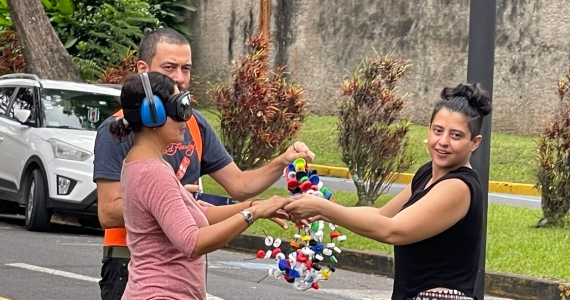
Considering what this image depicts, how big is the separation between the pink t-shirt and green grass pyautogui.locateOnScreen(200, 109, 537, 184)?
1571cm

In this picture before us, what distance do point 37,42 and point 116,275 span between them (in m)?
15.7

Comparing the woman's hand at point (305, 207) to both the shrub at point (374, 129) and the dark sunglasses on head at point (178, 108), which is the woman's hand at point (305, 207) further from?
the shrub at point (374, 129)

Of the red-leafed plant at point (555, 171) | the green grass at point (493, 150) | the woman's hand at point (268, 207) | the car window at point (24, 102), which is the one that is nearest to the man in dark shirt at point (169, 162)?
the woman's hand at point (268, 207)

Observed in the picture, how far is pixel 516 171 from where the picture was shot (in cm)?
2116

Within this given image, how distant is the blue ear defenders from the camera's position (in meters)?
3.96

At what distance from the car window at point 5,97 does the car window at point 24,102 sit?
22 cm

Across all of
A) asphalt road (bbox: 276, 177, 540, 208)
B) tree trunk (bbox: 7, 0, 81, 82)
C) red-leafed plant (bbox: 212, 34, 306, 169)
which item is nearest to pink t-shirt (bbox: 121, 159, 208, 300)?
red-leafed plant (bbox: 212, 34, 306, 169)

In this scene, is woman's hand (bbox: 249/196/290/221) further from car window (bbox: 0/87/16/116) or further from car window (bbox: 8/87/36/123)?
car window (bbox: 0/87/16/116)

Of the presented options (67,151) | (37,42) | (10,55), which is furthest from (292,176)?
(10,55)

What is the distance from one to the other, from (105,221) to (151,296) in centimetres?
73

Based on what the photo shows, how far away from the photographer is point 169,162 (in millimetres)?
4691

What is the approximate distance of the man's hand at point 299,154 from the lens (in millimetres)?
4762

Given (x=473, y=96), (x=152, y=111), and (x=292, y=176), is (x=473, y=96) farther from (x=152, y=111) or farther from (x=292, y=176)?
(x=152, y=111)

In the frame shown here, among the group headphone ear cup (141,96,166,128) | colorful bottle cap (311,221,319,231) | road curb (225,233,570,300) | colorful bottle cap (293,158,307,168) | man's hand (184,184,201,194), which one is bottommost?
road curb (225,233,570,300)
